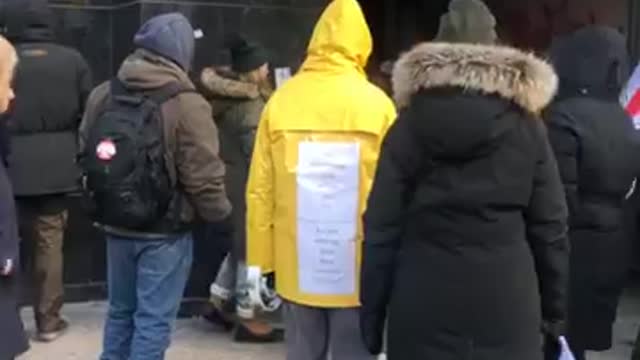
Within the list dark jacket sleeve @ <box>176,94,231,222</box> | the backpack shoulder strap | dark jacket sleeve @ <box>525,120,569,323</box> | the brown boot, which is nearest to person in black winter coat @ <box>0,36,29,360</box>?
the backpack shoulder strap

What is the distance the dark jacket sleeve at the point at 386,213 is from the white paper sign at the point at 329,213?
24.2 inches

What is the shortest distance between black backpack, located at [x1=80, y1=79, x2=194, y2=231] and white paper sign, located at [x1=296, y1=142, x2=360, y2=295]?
0.70 metres

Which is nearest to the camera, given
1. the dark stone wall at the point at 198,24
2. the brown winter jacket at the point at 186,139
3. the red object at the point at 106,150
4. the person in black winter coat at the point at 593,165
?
the red object at the point at 106,150

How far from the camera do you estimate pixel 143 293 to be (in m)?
4.96

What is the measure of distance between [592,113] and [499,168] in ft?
5.53

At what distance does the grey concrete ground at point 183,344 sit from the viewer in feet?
20.5

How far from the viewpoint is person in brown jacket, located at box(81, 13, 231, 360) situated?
4844mm

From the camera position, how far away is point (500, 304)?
3.62 meters

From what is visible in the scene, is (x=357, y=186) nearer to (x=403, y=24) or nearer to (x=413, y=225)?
(x=413, y=225)

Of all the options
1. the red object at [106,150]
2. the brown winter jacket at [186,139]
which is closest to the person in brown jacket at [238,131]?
the brown winter jacket at [186,139]

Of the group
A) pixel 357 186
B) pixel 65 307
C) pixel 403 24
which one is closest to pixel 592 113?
pixel 357 186

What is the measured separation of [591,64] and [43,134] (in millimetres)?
3168

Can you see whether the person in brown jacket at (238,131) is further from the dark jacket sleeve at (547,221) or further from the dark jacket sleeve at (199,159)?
the dark jacket sleeve at (547,221)

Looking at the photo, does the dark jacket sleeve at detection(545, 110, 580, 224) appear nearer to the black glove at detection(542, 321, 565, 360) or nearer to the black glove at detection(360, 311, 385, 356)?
the black glove at detection(542, 321, 565, 360)
